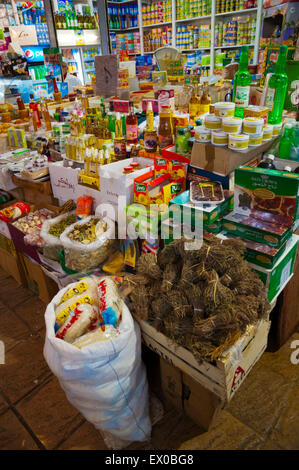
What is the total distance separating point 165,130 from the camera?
2.10m

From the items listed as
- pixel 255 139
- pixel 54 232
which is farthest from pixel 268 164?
pixel 54 232

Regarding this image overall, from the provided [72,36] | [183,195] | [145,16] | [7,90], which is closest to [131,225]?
[183,195]

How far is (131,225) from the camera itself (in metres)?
1.70

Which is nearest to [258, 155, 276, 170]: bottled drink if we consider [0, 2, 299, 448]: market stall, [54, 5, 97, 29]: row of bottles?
[0, 2, 299, 448]: market stall

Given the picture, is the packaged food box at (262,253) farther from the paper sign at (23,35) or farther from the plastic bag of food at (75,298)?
the paper sign at (23,35)

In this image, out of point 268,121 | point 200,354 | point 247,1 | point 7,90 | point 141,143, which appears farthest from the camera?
point 247,1

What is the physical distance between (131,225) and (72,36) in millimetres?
4680

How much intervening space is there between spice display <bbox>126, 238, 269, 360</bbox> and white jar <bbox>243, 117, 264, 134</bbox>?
617 millimetres

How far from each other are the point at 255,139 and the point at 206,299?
0.89 meters

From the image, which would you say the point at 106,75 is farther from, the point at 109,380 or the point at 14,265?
the point at 109,380

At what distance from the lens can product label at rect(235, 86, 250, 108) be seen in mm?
1782

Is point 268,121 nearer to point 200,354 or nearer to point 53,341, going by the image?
point 200,354

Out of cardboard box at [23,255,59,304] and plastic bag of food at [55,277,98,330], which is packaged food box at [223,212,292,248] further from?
cardboard box at [23,255,59,304]

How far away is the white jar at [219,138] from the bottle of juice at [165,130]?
0.50 meters
